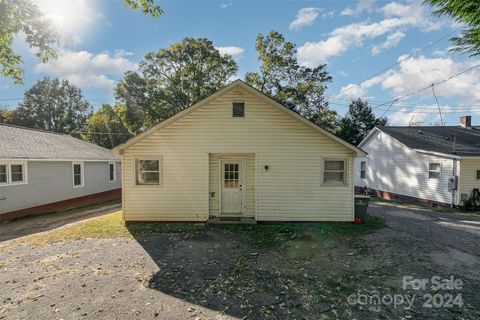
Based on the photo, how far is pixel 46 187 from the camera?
13398mm

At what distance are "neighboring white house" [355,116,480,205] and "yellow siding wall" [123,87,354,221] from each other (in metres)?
7.26

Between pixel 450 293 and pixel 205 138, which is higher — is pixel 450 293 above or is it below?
below

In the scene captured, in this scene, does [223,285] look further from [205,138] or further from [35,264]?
[205,138]

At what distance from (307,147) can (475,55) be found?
5.87 meters

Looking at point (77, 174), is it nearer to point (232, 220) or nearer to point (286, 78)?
point (232, 220)

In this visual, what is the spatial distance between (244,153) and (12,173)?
35.1ft

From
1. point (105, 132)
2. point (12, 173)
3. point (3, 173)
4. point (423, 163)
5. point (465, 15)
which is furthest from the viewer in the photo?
point (105, 132)

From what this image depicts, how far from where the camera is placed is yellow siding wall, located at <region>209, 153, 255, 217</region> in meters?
10.0

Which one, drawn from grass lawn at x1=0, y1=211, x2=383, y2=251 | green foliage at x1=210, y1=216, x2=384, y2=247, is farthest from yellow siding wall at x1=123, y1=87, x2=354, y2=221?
grass lawn at x1=0, y1=211, x2=383, y2=251

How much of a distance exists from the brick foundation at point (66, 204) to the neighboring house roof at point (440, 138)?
20.8 meters

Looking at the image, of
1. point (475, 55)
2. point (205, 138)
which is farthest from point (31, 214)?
point (475, 55)

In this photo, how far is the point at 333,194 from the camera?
385 inches

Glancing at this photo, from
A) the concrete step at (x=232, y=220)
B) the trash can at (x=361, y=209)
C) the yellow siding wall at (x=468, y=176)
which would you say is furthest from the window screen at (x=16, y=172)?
the yellow siding wall at (x=468, y=176)

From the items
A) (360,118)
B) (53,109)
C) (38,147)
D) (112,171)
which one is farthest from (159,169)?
(53,109)
